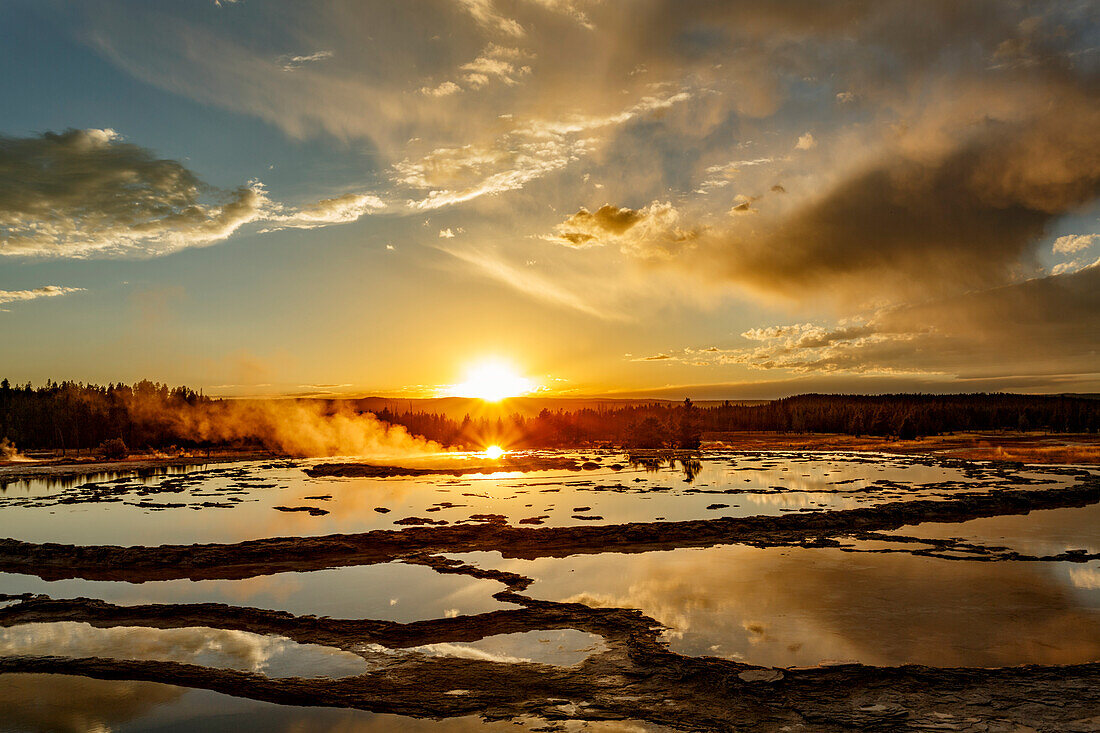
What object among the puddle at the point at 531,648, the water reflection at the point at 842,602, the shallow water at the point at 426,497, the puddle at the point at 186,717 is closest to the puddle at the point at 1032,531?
the water reflection at the point at 842,602

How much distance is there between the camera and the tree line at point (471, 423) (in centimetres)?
9962

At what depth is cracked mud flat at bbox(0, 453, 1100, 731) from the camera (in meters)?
10.9

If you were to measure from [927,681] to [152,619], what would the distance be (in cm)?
1749

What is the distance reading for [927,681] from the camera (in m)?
11.6

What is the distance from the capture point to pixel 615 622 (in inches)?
602

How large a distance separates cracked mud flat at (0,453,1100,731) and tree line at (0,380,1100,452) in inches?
2487

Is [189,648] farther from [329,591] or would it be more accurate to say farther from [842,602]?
[842,602]

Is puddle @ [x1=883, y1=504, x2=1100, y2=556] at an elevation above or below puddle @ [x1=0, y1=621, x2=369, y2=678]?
below

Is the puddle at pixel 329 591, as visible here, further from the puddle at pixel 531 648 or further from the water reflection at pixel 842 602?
the water reflection at pixel 842 602

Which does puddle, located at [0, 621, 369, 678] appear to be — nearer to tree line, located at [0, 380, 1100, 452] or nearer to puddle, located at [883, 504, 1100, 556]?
puddle, located at [883, 504, 1100, 556]

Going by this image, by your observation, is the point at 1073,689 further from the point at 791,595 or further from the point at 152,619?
the point at 152,619

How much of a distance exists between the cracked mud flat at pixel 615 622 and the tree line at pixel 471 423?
2487 inches

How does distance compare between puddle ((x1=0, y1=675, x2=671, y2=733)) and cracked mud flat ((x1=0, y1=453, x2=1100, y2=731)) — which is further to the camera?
cracked mud flat ((x1=0, y1=453, x2=1100, y2=731))

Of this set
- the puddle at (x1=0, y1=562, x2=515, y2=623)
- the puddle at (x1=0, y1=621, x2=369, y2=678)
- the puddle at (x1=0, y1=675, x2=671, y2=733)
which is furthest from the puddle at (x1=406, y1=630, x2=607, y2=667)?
the puddle at (x1=0, y1=675, x2=671, y2=733)
